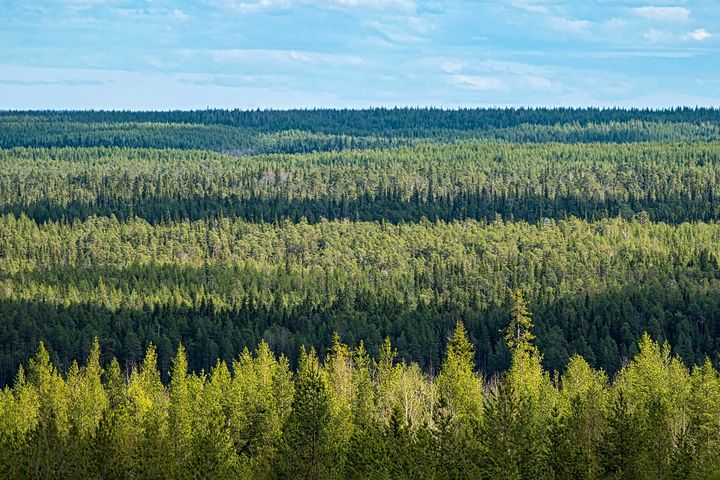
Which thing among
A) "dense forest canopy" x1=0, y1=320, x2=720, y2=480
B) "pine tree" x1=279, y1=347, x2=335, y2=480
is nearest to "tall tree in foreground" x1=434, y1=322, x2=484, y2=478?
"dense forest canopy" x1=0, y1=320, x2=720, y2=480

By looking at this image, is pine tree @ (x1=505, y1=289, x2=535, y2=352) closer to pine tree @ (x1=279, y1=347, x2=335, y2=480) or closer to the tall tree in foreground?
the tall tree in foreground

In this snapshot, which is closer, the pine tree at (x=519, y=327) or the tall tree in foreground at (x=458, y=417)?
the tall tree in foreground at (x=458, y=417)

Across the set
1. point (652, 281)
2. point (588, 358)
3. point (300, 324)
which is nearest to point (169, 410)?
point (588, 358)

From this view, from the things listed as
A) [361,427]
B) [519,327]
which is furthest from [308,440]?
[519,327]

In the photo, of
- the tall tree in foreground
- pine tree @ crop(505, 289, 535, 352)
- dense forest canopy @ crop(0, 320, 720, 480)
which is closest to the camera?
dense forest canopy @ crop(0, 320, 720, 480)

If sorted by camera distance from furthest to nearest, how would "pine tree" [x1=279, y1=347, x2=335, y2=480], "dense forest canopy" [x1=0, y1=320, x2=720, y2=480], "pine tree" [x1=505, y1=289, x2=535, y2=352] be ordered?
1. "pine tree" [x1=505, y1=289, x2=535, y2=352]
2. "pine tree" [x1=279, y1=347, x2=335, y2=480]
3. "dense forest canopy" [x1=0, y1=320, x2=720, y2=480]

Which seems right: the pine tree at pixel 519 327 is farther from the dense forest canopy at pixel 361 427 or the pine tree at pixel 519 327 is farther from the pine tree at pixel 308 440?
→ the pine tree at pixel 308 440

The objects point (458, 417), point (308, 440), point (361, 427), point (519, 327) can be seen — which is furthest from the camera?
point (519, 327)

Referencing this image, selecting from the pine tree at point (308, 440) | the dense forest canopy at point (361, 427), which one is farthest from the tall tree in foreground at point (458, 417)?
the pine tree at point (308, 440)

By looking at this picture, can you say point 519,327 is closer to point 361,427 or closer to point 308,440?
point 361,427

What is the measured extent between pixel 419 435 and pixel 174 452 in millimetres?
17854

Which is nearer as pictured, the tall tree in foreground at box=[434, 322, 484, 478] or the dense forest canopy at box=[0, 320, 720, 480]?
the dense forest canopy at box=[0, 320, 720, 480]

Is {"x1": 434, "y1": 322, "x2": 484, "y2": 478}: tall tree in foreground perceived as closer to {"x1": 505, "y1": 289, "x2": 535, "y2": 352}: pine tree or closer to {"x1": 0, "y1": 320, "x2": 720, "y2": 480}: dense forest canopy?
{"x1": 0, "y1": 320, "x2": 720, "y2": 480}: dense forest canopy

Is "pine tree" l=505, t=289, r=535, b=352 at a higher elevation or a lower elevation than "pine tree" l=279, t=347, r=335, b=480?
lower
